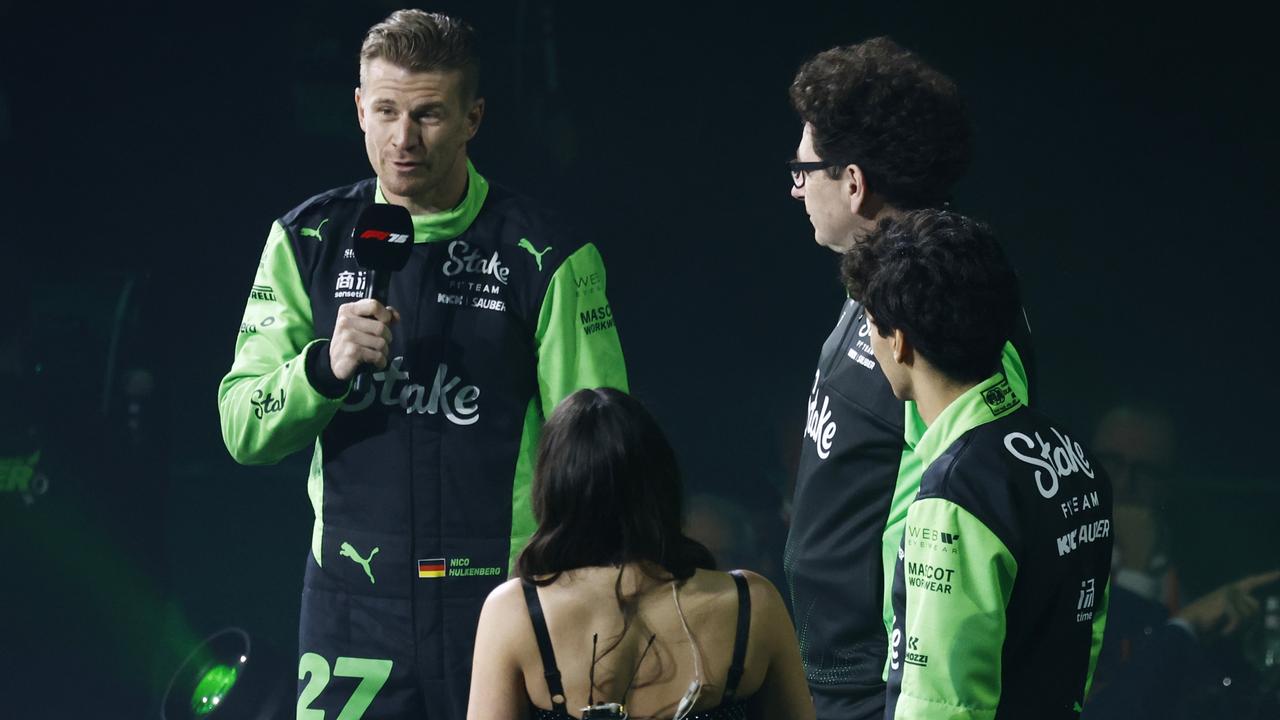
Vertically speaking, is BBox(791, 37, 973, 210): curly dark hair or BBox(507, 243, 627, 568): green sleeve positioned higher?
BBox(791, 37, 973, 210): curly dark hair

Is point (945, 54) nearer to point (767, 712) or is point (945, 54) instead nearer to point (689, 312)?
point (689, 312)

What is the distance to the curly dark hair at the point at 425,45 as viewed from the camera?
7.60 ft

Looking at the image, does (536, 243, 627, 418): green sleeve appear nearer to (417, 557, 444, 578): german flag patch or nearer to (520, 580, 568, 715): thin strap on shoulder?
(417, 557, 444, 578): german flag patch

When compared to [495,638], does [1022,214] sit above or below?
above

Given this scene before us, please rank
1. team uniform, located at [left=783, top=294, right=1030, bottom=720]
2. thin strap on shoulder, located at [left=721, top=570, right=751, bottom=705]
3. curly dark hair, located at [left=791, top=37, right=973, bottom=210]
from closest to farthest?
thin strap on shoulder, located at [left=721, top=570, right=751, bottom=705] → team uniform, located at [left=783, top=294, right=1030, bottom=720] → curly dark hair, located at [left=791, top=37, right=973, bottom=210]

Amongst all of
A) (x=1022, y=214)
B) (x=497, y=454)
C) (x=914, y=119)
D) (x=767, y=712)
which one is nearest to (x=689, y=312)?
(x=1022, y=214)

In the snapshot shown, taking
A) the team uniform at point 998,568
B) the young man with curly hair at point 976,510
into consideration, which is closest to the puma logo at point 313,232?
the young man with curly hair at point 976,510

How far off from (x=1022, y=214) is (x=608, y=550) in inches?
104

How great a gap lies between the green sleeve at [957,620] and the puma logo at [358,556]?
41.6 inches

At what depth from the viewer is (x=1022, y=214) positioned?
4.00 meters

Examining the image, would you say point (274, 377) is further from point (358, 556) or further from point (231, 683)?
point (231, 683)

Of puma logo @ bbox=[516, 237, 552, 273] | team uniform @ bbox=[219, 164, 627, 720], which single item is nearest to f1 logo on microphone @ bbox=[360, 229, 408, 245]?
team uniform @ bbox=[219, 164, 627, 720]

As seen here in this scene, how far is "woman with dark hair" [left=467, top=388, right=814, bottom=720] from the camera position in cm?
162

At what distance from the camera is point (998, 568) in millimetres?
1446
